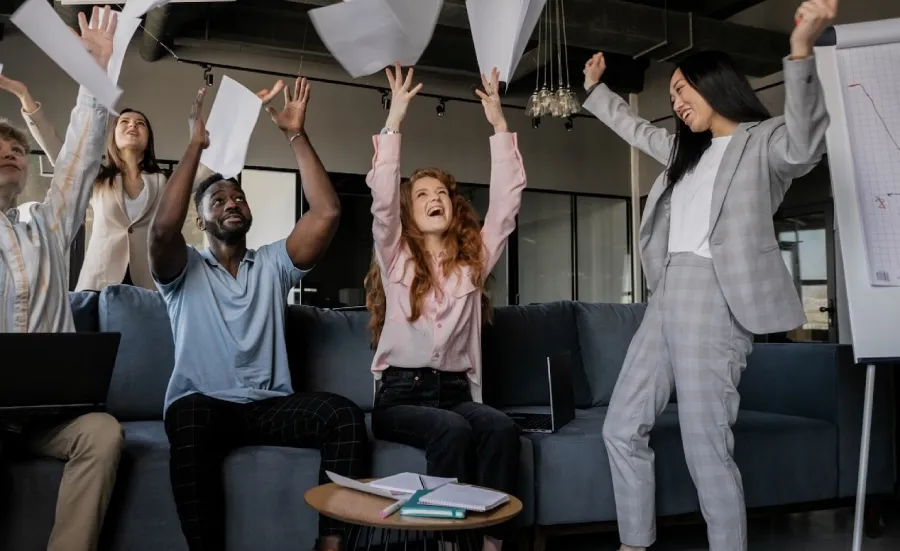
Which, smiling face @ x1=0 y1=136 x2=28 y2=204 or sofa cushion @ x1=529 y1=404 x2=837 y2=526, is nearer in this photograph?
smiling face @ x1=0 y1=136 x2=28 y2=204

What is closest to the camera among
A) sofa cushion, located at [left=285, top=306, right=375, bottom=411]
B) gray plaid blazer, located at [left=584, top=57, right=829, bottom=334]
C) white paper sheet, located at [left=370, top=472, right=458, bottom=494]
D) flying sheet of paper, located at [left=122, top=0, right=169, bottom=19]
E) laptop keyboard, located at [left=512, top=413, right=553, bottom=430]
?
flying sheet of paper, located at [left=122, top=0, right=169, bottom=19]

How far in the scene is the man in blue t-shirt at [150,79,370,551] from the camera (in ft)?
5.91

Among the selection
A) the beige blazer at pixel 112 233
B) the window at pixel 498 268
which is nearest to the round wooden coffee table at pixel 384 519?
the beige blazer at pixel 112 233

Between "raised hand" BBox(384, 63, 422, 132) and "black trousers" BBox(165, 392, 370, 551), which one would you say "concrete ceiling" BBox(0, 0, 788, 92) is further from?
"black trousers" BBox(165, 392, 370, 551)

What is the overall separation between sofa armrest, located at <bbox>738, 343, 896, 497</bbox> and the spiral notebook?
1717 mm

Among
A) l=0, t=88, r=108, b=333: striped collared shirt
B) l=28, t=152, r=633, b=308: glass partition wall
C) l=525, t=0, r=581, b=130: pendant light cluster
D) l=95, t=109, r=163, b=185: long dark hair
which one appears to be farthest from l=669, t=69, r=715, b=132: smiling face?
l=28, t=152, r=633, b=308: glass partition wall

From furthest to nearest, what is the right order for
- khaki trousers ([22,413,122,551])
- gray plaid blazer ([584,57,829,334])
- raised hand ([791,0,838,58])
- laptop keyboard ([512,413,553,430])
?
laptop keyboard ([512,413,553,430]), gray plaid blazer ([584,57,829,334]), khaki trousers ([22,413,122,551]), raised hand ([791,0,838,58])

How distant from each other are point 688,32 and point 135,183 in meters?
4.41

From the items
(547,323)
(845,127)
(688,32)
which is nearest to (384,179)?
(547,323)

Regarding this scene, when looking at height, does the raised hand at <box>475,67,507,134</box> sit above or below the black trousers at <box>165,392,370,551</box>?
above

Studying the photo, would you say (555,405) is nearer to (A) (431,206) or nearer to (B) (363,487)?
(A) (431,206)

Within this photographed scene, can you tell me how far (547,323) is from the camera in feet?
9.39

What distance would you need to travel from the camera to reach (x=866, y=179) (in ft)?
6.60

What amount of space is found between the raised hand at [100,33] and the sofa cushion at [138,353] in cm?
114
